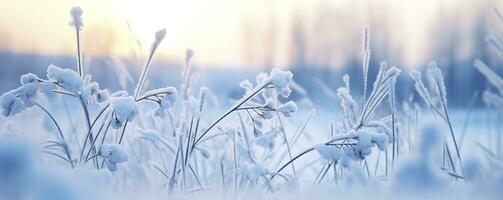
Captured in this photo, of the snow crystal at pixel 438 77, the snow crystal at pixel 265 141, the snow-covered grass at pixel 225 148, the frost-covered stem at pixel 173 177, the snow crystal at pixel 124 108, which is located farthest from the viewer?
the snow crystal at pixel 265 141

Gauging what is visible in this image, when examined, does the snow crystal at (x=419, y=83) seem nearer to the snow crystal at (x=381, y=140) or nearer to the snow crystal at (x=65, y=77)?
the snow crystal at (x=381, y=140)

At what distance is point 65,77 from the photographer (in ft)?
5.19

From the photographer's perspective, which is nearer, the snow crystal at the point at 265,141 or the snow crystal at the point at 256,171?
the snow crystal at the point at 256,171

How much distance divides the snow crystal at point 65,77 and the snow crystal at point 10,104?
0.11 meters

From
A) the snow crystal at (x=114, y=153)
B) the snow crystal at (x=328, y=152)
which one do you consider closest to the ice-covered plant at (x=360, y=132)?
the snow crystal at (x=328, y=152)

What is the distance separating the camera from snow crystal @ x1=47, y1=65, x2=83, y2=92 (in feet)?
5.17

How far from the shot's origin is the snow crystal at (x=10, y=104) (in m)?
1.58

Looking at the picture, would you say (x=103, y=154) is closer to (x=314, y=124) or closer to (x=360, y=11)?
(x=314, y=124)

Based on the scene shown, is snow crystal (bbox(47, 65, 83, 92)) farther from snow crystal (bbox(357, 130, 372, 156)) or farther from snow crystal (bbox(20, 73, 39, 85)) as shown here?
snow crystal (bbox(357, 130, 372, 156))

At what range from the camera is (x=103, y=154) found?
1.57m

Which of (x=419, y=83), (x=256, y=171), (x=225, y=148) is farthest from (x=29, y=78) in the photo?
(x=419, y=83)

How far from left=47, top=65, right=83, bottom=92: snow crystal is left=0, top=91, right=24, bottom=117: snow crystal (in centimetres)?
11

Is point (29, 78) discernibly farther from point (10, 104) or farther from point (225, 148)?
point (225, 148)

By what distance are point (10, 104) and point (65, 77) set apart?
0.54 ft
